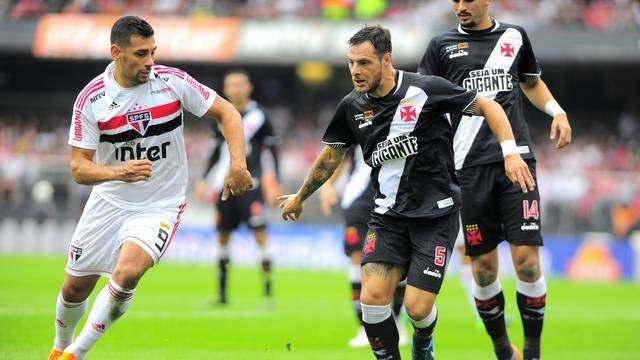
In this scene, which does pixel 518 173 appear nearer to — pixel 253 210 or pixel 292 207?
pixel 292 207


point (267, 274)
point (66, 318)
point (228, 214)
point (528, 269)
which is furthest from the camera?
point (267, 274)

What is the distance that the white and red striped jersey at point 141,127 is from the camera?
7.58 meters

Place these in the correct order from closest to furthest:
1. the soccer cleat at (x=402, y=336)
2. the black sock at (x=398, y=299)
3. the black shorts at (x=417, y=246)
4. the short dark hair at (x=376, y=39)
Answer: the short dark hair at (x=376, y=39) < the black shorts at (x=417, y=246) < the black sock at (x=398, y=299) < the soccer cleat at (x=402, y=336)

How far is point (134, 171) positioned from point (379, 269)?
6.08 feet

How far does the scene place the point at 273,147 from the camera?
1499 cm

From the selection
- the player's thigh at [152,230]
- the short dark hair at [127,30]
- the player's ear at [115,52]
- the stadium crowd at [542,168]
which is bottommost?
the stadium crowd at [542,168]

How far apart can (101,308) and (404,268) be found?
7.15 feet

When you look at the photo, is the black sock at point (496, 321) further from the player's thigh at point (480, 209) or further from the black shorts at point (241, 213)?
the black shorts at point (241, 213)

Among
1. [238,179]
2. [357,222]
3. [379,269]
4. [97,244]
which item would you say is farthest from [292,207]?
[357,222]

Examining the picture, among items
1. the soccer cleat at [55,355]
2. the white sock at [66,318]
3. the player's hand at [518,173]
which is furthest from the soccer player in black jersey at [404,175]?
the soccer cleat at [55,355]

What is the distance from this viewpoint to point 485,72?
8438mm

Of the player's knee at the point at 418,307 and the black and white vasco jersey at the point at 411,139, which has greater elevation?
the black and white vasco jersey at the point at 411,139

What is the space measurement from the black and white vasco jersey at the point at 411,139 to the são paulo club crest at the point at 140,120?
1410mm

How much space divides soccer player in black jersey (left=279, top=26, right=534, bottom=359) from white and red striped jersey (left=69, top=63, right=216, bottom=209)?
1136 mm
